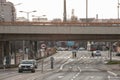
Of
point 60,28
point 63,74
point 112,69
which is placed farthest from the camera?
point 112,69

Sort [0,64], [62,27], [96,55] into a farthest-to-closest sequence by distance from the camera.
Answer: [96,55]
[0,64]
[62,27]

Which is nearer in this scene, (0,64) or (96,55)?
(0,64)

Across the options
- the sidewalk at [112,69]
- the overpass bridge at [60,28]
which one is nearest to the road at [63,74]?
the sidewalk at [112,69]

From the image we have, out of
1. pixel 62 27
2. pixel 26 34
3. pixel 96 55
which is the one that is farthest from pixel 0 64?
pixel 96 55

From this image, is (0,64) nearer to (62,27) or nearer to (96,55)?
(62,27)

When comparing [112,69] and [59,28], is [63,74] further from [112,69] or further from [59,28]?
[112,69]

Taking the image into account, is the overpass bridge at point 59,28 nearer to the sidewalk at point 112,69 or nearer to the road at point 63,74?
the sidewalk at point 112,69

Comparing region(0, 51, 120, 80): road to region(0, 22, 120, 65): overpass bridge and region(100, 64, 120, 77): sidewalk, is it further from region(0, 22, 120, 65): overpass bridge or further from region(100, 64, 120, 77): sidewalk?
region(0, 22, 120, 65): overpass bridge

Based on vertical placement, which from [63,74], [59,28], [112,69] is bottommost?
[112,69]

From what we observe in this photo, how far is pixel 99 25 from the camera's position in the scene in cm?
6328

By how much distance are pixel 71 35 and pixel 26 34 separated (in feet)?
21.6

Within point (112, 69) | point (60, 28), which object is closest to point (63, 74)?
point (60, 28)

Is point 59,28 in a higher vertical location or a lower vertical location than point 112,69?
higher

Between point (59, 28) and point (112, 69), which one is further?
point (112, 69)
